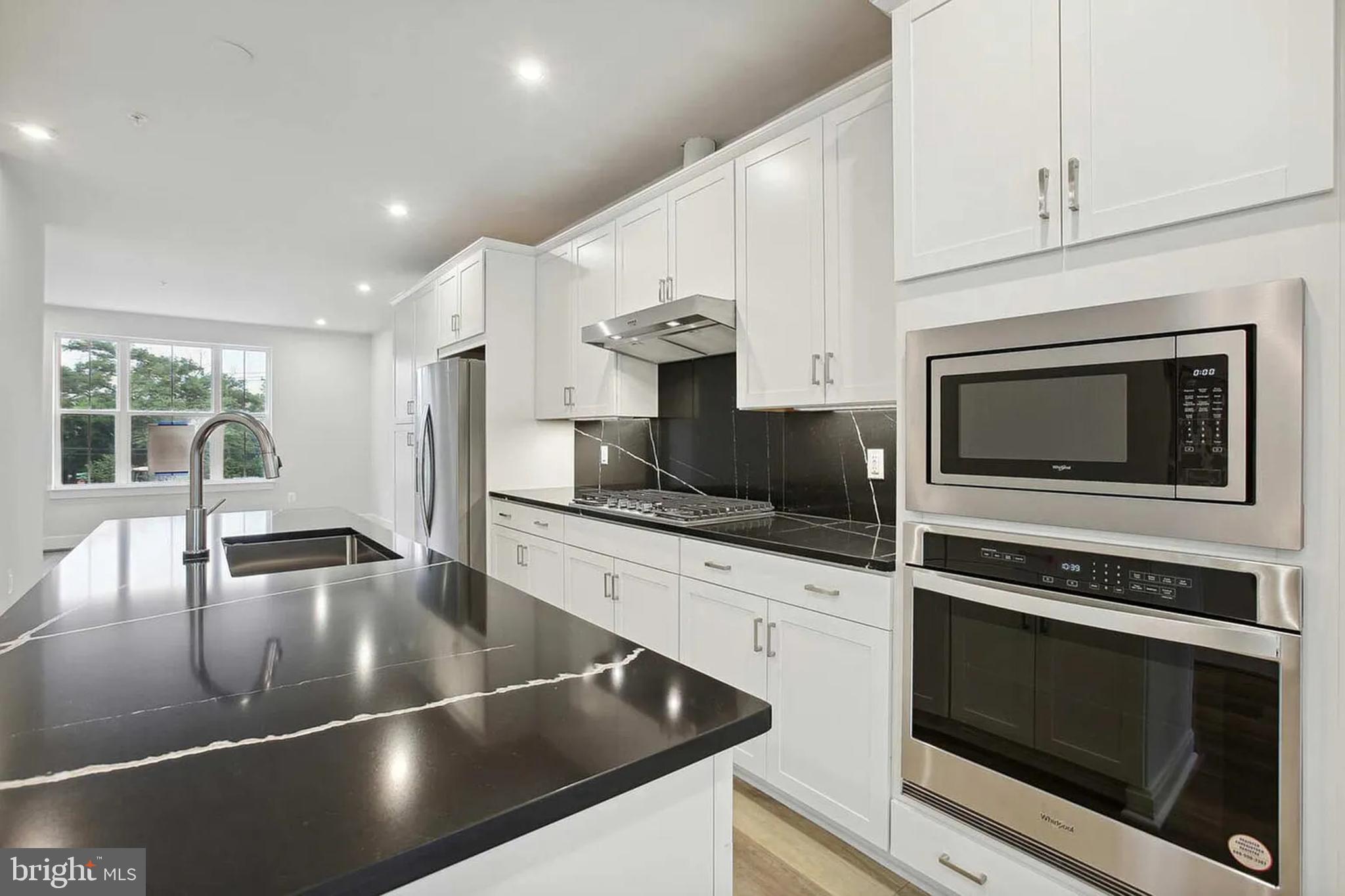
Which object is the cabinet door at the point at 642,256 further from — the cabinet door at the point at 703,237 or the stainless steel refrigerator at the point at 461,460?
the stainless steel refrigerator at the point at 461,460

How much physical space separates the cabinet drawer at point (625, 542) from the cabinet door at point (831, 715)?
0.55 metres

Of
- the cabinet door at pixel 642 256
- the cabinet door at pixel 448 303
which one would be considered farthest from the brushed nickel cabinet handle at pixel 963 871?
the cabinet door at pixel 448 303

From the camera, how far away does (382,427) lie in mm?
8711

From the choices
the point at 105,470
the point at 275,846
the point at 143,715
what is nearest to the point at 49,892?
the point at 275,846

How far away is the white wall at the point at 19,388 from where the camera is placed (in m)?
3.52

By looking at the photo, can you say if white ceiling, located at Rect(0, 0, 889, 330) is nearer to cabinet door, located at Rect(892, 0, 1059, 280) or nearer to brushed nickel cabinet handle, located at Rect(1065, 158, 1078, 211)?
cabinet door, located at Rect(892, 0, 1059, 280)

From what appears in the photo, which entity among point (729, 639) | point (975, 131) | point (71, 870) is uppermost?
point (975, 131)

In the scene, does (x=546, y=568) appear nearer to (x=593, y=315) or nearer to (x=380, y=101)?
(x=593, y=315)

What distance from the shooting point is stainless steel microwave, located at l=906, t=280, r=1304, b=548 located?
1175mm

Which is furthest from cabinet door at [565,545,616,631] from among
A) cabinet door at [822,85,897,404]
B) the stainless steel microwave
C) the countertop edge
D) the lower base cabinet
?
the countertop edge

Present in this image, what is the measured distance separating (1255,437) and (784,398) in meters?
1.39

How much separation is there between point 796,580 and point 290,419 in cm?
832

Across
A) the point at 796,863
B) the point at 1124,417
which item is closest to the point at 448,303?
the point at 796,863

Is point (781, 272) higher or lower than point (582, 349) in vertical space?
higher
